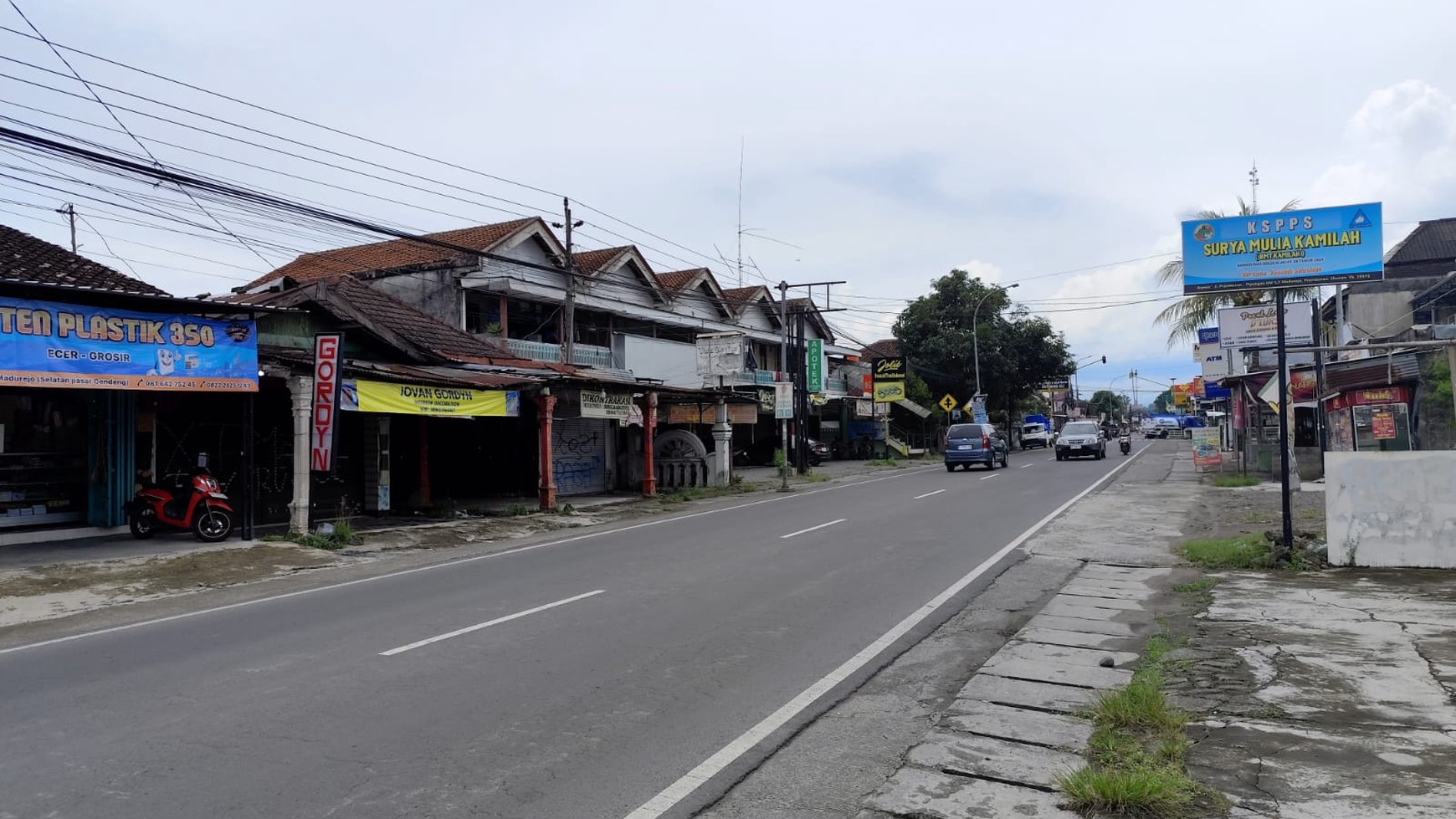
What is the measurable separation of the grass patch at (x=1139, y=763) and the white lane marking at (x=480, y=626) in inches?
207

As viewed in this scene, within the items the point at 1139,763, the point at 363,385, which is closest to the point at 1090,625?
the point at 1139,763

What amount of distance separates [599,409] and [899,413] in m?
38.3

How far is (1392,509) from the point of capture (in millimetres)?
10969

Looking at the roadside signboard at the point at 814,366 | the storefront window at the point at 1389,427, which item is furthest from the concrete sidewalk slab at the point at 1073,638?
the roadside signboard at the point at 814,366

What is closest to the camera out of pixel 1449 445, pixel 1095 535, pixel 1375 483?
pixel 1375 483

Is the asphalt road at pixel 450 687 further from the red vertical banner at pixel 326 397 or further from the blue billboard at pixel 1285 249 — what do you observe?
the blue billboard at pixel 1285 249

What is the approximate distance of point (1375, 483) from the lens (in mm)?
11062

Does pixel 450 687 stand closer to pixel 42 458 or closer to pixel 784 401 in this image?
pixel 42 458

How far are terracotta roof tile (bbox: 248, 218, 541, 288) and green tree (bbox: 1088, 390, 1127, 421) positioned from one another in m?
140

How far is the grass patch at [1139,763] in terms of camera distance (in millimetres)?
4438

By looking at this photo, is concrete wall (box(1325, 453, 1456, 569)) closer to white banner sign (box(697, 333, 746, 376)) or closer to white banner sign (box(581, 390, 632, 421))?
white banner sign (box(581, 390, 632, 421))

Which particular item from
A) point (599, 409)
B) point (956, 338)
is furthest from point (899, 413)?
point (599, 409)

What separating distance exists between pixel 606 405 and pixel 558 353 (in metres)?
7.36

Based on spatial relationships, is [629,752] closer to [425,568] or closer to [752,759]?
[752,759]
